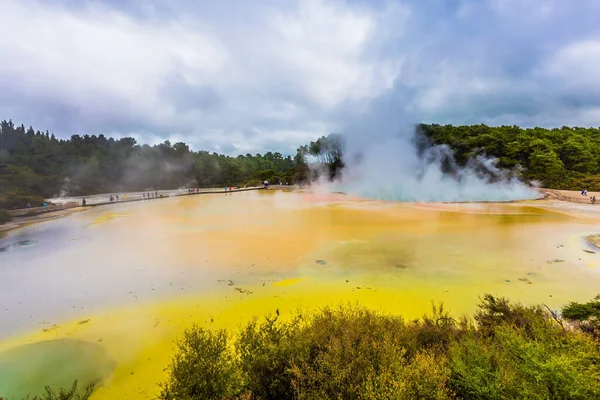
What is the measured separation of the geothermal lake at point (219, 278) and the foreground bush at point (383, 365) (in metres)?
1.70

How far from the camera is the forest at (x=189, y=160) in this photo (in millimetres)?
37344

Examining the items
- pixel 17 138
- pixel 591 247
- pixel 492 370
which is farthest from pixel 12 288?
pixel 17 138

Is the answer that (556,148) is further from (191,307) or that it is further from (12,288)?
(12,288)

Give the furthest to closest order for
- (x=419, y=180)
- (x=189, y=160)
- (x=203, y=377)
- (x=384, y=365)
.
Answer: (x=189, y=160)
(x=419, y=180)
(x=203, y=377)
(x=384, y=365)

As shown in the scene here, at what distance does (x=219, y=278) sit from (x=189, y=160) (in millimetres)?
63803

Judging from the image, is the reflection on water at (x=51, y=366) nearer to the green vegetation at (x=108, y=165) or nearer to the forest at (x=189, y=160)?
the forest at (x=189, y=160)

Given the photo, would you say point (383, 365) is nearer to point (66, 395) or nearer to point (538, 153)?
point (66, 395)

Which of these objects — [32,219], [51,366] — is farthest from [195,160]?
[51,366]

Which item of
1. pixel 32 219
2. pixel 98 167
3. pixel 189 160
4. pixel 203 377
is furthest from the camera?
pixel 189 160

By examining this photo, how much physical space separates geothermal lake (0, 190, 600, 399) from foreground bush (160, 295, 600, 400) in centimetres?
170

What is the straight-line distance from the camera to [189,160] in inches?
2670

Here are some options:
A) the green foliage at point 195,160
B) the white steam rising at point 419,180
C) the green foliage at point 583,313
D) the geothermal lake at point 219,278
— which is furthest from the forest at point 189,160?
the green foliage at point 583,313

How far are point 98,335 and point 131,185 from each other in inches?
2251

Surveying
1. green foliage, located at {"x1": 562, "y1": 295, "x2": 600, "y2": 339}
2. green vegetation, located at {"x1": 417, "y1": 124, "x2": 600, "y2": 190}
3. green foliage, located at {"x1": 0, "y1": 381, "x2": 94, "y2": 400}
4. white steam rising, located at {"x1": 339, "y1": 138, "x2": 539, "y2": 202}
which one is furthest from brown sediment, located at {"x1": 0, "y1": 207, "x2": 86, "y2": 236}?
green vegetation, located at {"x1": 417, "y1": 124, "x2": 600, "y2": 190}
